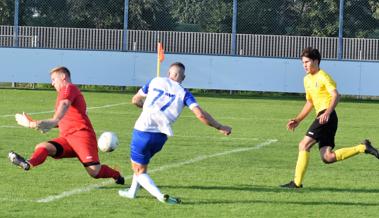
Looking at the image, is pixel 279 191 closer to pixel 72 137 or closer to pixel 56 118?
pixel 72 137

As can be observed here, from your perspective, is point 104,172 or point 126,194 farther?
point 104,172

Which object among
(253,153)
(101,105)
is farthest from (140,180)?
(101,105)

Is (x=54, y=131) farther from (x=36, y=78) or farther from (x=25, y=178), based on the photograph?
(x=36, y=78)

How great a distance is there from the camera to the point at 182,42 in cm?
3600

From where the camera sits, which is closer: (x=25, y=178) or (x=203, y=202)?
(x=203, y=202)

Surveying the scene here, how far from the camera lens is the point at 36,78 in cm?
3553

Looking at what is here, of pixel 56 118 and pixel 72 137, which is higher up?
pixel 56 118

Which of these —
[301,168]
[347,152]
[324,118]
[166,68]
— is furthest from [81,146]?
[166,68]

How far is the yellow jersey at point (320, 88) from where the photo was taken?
39.9 ft

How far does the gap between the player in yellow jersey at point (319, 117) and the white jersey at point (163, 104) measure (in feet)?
7.36

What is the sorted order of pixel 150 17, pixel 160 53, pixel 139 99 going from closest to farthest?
pixel 139 99 < pixel 160 53 < pixel 150 17

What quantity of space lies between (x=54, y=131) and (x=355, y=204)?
1019 centimetres

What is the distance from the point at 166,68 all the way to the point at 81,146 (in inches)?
963

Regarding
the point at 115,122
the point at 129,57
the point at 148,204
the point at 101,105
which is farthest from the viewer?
the point at 129,57
